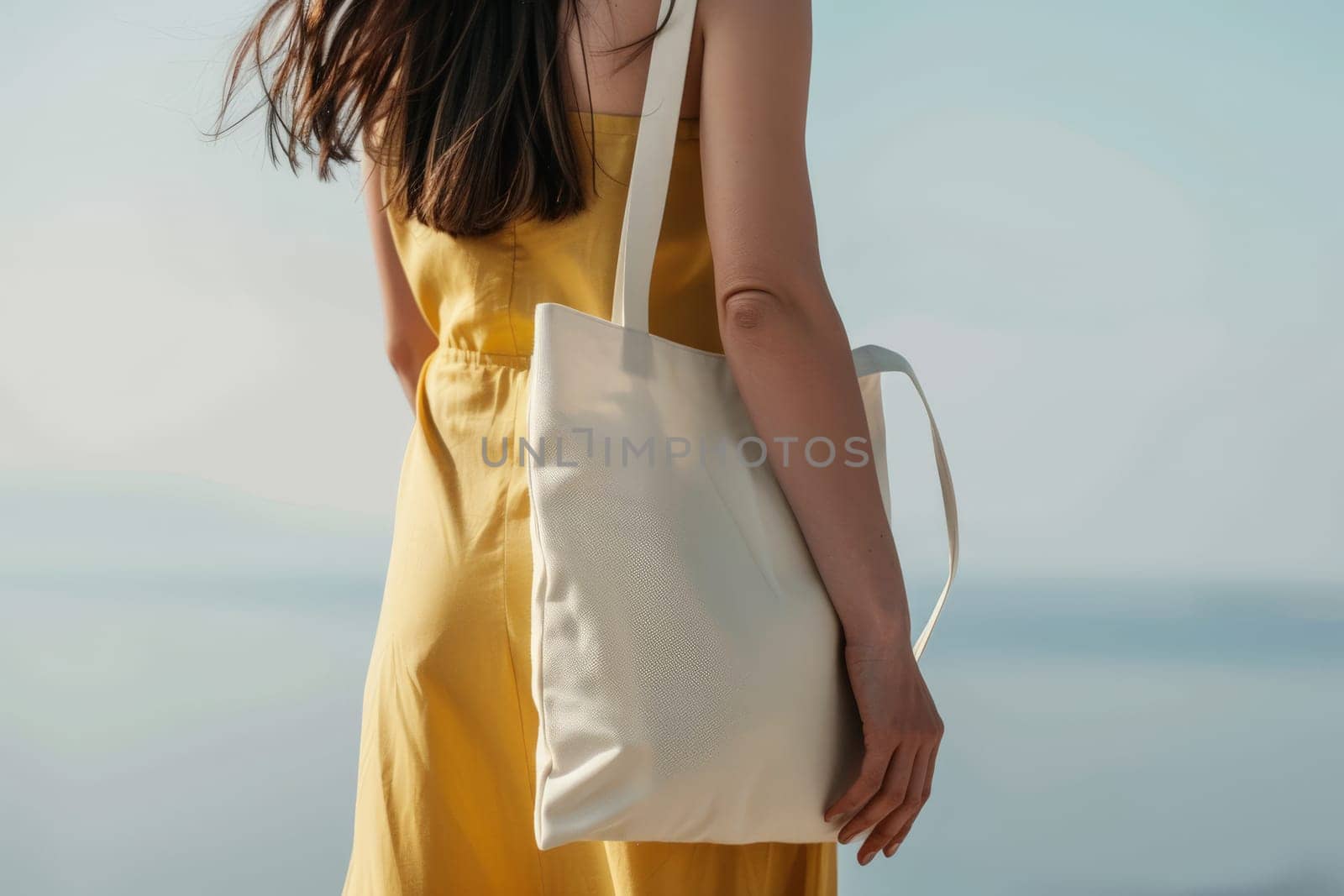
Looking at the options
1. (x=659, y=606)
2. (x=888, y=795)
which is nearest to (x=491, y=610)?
(x=659, y=606)

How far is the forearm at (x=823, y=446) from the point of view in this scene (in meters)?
0.59

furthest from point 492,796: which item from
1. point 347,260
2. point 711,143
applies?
point 347,260

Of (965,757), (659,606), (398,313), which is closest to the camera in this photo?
(659,606)

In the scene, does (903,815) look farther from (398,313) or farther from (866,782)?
(398,313)

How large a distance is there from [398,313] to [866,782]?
1.74ft

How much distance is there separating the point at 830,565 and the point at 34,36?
348cm

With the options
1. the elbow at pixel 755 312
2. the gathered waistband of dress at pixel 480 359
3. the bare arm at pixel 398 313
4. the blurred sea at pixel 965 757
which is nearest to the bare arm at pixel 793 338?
the elbow at pixel 755 312

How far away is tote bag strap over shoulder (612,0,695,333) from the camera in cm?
59

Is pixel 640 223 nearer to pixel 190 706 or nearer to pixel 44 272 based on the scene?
pixel 190 706

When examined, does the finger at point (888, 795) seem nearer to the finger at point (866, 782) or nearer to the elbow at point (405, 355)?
the finger at point (866, 782)

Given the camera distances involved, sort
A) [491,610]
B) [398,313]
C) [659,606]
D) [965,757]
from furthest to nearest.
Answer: [965,757], [398,313], [491,610], [659,606]

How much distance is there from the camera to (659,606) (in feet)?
1.86

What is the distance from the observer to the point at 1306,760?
8.23 ft

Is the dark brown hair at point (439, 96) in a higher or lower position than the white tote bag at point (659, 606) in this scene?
higher
